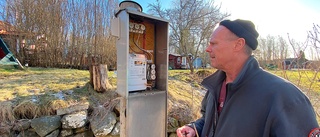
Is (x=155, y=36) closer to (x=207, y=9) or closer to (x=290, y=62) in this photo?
(x=290, y=62)

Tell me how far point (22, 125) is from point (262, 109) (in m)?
3.44

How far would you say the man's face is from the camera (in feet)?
3.59

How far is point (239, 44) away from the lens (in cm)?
108

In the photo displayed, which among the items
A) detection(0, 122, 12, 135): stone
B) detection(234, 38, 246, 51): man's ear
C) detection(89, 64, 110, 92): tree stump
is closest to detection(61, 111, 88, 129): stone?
detection(0, 122, 12, 135): stone

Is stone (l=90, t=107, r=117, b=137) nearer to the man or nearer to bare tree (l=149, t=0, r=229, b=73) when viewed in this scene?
the man

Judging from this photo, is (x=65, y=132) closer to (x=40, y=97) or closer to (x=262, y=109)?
(x=40, y=97)

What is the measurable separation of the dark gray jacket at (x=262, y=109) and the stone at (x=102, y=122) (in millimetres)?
2464

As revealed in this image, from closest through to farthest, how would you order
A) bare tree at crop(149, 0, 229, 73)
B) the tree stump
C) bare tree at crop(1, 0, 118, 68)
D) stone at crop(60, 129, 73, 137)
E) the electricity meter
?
the electricity meter → stone at crop(60, 129, 73, 137) → the tree stump → bare tree at crop(1, 0, 118, 68) → bare tree at crop(149, 0, 229, 73)

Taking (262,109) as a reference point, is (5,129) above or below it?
below

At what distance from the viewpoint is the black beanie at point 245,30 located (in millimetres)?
1069

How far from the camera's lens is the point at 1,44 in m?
7.12

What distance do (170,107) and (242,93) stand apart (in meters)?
3.14

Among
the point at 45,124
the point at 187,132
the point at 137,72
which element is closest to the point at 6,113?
the point at 45,124

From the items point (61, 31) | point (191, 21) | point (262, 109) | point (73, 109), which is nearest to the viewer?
point (262, 109)
